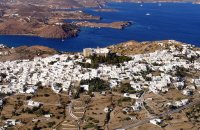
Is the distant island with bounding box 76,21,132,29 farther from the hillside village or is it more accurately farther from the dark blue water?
the hillside village

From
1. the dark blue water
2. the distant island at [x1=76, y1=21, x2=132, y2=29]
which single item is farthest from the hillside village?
the distant island at [x1=76, y1=21, x2=132, y2=29]

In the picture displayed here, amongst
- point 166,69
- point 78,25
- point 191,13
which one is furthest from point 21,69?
point 191,13

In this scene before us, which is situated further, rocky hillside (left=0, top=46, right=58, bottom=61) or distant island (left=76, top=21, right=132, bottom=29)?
distant island (left=76, top=21, right=132, bottom=29)

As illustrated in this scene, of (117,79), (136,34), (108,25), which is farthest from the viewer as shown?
(108,25)

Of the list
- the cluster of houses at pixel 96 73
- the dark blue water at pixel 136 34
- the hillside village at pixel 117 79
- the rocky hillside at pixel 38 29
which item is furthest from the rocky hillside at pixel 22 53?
the rocky hillside at pixel 38 29

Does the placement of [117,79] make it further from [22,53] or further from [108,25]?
[108,25]

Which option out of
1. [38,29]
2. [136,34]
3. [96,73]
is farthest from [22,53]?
[38,29]

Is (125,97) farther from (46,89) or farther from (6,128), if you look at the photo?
(6,128)

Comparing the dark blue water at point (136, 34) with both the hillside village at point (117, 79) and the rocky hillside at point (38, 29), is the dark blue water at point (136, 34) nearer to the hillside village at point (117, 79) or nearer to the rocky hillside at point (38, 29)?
the rocky hillside at point (38, 29)
